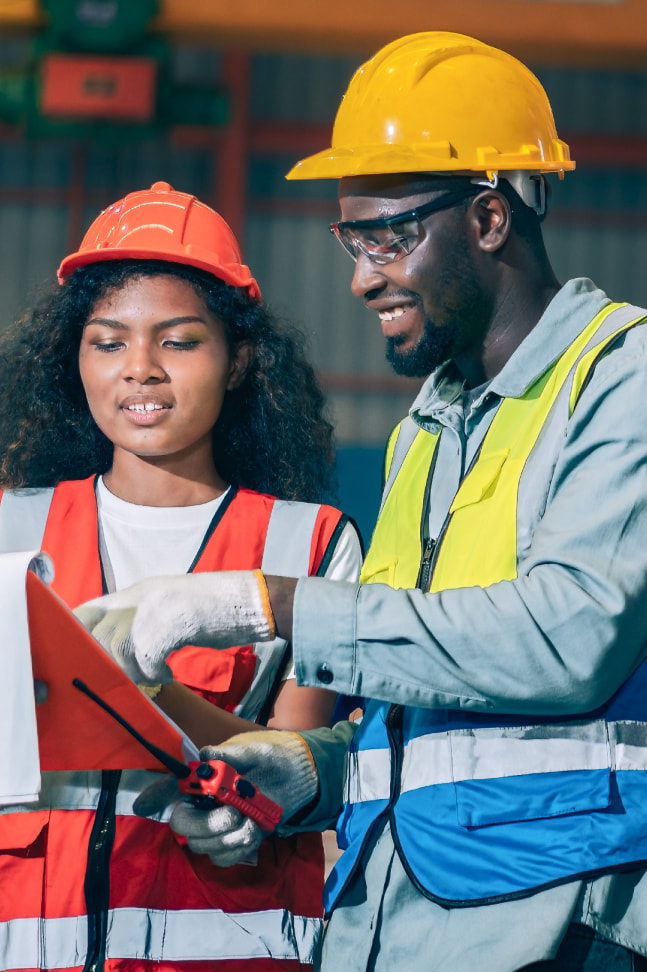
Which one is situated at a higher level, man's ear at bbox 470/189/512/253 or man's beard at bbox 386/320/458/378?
Answer: man's ear at bbox 470/189/512/253

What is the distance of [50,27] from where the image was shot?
8.10 m

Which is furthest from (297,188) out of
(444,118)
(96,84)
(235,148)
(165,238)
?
(444,118)

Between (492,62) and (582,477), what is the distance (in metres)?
0.70

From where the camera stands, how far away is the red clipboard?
1.55 meters

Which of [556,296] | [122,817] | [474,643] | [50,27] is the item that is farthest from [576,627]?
[50,27]

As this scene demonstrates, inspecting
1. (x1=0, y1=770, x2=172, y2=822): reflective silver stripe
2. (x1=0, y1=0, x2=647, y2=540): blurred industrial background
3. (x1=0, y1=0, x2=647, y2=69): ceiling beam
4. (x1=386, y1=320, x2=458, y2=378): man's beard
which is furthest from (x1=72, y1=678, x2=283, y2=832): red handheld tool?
(x1=0, y1=0, x2=647, y2=540): blurred industrial background

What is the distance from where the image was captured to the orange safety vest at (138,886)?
1.81 m

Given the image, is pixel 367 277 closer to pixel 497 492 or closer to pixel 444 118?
pixel 444 118

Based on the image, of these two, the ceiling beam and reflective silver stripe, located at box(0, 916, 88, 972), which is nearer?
reflective silver stripe, located at box(0, 916, 88, 972)

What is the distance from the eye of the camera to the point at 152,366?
205 centimetres

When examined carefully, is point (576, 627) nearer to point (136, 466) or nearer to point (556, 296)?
point (556, 296)

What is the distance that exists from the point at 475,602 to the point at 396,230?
59cm

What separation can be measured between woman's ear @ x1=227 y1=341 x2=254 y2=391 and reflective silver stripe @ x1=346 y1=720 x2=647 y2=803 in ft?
2.75

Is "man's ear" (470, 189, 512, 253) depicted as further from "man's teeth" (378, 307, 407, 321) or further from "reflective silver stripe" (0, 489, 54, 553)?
"reflective silver stripe" (0, 489, 54, 553)
